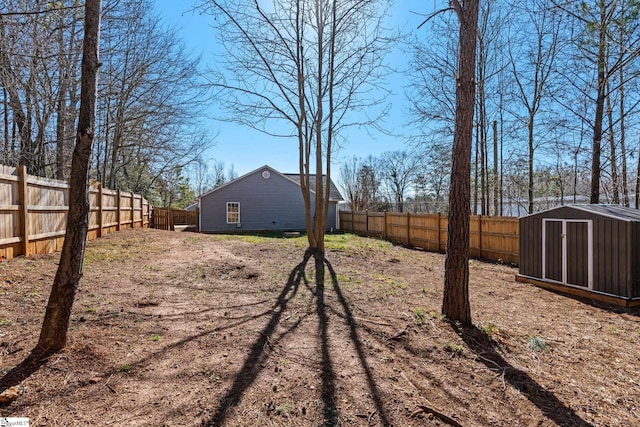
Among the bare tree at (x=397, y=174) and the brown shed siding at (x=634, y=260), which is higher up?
the bare tree at (x=397, y=174)

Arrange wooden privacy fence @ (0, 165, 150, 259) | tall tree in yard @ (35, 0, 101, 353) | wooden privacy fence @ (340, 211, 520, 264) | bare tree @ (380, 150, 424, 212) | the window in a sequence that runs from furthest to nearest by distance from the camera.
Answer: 1. bare tree @ (380, 150, 424, 212)
2. the window
3. wooden privacy fence @ (340, 211, 520, 264)
4. wooden privacy fence @ (0, 165, 150, 259)
5. tall tree in yard @ (35, 0, 101, 353)

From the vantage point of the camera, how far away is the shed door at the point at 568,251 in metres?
6.04

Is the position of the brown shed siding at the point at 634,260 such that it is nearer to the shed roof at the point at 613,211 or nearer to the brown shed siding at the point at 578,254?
the shed roof at the point at 613,211

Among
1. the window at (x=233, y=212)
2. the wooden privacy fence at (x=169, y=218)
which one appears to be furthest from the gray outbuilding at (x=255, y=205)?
the wooden privacy fence at (x=169, y=218)

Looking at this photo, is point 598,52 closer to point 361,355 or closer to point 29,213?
point 361,355

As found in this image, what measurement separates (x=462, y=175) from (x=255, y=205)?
56.0ft

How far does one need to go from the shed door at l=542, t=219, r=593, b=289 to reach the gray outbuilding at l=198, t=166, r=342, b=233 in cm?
1360

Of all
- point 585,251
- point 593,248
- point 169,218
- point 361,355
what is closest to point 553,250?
point 585,251

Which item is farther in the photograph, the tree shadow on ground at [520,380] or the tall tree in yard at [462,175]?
the tall tree in yard at [462,175]

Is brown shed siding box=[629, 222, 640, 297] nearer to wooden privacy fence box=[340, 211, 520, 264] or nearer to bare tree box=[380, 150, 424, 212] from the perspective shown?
wooden privacy fence box=[340, 211, 520, 264]

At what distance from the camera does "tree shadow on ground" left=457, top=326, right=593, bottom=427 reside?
2.28m

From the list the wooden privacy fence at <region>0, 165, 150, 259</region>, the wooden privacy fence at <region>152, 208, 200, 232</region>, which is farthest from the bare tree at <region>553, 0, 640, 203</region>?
the wooden privacy fence at <region>152, 208, 200, 232</region>

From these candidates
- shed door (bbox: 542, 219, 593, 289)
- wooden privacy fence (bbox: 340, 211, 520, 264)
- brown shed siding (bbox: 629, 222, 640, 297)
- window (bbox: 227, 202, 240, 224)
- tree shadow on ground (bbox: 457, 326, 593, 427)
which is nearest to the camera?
tree shadow on ground (bbox: 457, 326, 593, 427)

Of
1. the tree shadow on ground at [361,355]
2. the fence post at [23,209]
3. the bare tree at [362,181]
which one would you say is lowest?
the tree shadow on ground at [361,355]
